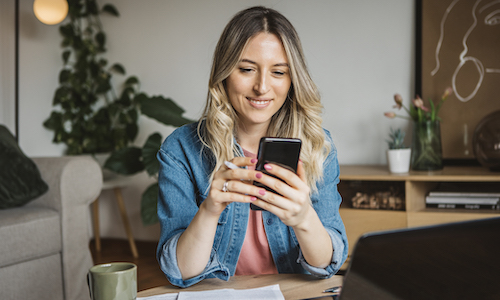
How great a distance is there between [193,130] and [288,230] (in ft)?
1.18

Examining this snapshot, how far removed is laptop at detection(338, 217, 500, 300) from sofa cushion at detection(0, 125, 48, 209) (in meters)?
2.09

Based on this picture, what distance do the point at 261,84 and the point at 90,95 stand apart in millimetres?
2781

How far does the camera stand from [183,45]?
10.5ft

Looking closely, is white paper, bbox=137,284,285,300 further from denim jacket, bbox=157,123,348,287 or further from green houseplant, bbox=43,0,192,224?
green houseplant, bbox=43,0,192,224

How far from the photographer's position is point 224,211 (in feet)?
3.60

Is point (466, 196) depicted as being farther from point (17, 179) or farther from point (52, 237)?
point (17, 179)

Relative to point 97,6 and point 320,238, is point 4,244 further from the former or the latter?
point 97,6

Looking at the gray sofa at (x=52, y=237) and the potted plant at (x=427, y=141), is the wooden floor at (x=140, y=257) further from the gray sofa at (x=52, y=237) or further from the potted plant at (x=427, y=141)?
the potted plant at (x=427, y=141)

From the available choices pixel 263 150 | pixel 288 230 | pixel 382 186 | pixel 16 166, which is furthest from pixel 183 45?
pixel 263 150

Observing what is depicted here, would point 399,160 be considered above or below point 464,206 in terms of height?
above

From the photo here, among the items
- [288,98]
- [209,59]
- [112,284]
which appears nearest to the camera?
[112,284]

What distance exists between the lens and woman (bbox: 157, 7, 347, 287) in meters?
1.02

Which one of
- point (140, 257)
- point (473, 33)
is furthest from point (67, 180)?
point (473, 33)

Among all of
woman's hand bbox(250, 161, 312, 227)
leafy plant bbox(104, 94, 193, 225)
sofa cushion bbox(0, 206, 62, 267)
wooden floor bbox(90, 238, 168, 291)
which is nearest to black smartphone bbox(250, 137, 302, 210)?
woman's hand bbox(250, 161, 312, 227)
